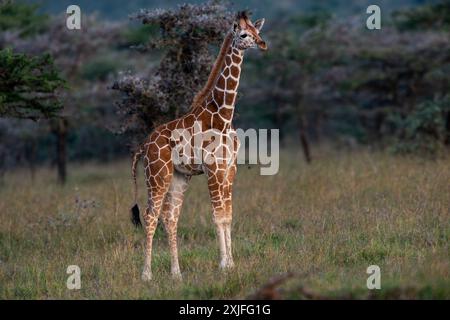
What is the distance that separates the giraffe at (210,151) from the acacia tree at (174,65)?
3.29m

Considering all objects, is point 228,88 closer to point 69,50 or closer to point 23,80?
point 23,80

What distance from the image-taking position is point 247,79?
27.4 m

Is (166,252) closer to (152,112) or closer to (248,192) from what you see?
(152,112)

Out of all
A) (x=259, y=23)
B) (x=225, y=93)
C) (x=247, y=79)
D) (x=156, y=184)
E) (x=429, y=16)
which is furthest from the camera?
(x=247, y=79)

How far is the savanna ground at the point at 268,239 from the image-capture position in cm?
820

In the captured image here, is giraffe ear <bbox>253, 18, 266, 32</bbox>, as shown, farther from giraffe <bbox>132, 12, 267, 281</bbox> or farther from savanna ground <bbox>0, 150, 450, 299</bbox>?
savanna ground <bbox>0, 150, 450, 299</bbox>

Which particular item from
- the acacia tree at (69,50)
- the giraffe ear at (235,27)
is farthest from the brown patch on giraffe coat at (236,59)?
the acacia tree at (69,50)

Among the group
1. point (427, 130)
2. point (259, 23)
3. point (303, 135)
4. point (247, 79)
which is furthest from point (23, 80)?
point (247, 79)

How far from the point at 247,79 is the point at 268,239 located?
17.2 meters

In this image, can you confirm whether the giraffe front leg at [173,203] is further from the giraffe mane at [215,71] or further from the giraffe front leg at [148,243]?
the giraffe mane at [215,71]

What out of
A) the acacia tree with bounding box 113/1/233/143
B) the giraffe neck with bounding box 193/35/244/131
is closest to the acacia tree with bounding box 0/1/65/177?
the acacia tree with bounding box 113/1/233/143

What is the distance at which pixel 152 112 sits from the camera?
43.7ft
